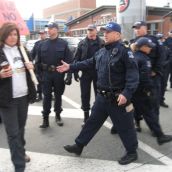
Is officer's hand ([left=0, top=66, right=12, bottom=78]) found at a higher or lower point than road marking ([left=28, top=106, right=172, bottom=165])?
higher

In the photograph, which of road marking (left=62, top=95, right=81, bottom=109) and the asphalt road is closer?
the asphalt road

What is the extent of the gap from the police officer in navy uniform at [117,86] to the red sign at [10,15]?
1360 millimetres

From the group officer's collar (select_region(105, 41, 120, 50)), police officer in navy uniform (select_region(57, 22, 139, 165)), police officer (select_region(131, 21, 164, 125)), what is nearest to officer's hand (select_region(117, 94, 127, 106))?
police officer in navy uniform (select_region(57, 22, 139, 165))

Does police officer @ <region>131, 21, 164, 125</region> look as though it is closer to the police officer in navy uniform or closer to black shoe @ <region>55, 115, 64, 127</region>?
the police officer in navy uniform

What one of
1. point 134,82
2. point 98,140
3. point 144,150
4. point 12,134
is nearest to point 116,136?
point 98,140

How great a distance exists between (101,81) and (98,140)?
1362mm

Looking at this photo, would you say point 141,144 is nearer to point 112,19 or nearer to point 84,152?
point 84,152

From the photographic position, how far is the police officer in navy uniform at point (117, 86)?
437 centimetres

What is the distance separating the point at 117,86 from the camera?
4.47 m

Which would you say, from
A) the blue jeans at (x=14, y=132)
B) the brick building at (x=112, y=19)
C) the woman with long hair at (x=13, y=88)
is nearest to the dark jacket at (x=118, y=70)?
the woman with long hair at (x=13, y=88)

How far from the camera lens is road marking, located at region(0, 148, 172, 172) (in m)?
4.42

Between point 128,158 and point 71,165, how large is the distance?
759 millimetres

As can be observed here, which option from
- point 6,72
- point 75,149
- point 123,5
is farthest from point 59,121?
point 123,5

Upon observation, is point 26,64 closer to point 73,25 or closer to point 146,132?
point 146,132
